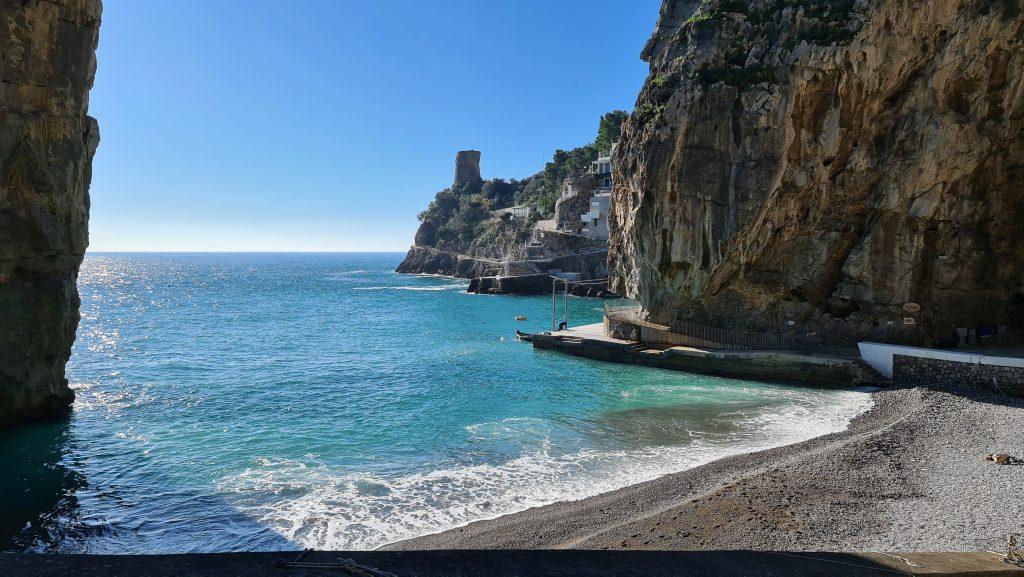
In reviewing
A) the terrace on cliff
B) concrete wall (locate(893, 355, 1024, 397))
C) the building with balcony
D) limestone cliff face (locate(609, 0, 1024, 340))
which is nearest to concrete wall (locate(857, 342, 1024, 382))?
concrete wall (locate(893, 355, 1024, 397))

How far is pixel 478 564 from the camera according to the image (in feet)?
29.9

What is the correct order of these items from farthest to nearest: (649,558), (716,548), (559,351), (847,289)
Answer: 1. (559,351)
2. (847,289)
3. (716,548)
4. (649,558)

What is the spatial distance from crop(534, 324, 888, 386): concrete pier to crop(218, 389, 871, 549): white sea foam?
272 inches

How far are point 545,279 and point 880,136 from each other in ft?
170

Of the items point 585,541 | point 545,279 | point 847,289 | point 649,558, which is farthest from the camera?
point 545,279

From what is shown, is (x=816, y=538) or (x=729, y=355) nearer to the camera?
(x=816, y=538)

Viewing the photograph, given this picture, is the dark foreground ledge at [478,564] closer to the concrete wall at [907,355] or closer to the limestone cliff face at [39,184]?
the limestone cliff face at [39,184]

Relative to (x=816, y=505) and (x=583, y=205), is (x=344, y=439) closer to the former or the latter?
(x=816, y=505)

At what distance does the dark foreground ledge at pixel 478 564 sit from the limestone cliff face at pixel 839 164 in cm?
2197

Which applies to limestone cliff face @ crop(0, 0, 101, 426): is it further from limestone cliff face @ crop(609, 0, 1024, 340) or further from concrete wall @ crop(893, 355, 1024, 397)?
concrete wall @ crop(893, 355, 1024, 397)

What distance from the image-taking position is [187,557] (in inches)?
384

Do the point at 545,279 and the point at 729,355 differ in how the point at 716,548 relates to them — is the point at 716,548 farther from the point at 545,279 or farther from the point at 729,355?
the point at 545,279

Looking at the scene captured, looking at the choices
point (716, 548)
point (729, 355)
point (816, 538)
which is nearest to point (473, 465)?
point (716, 548)

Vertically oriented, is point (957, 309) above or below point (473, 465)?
above
